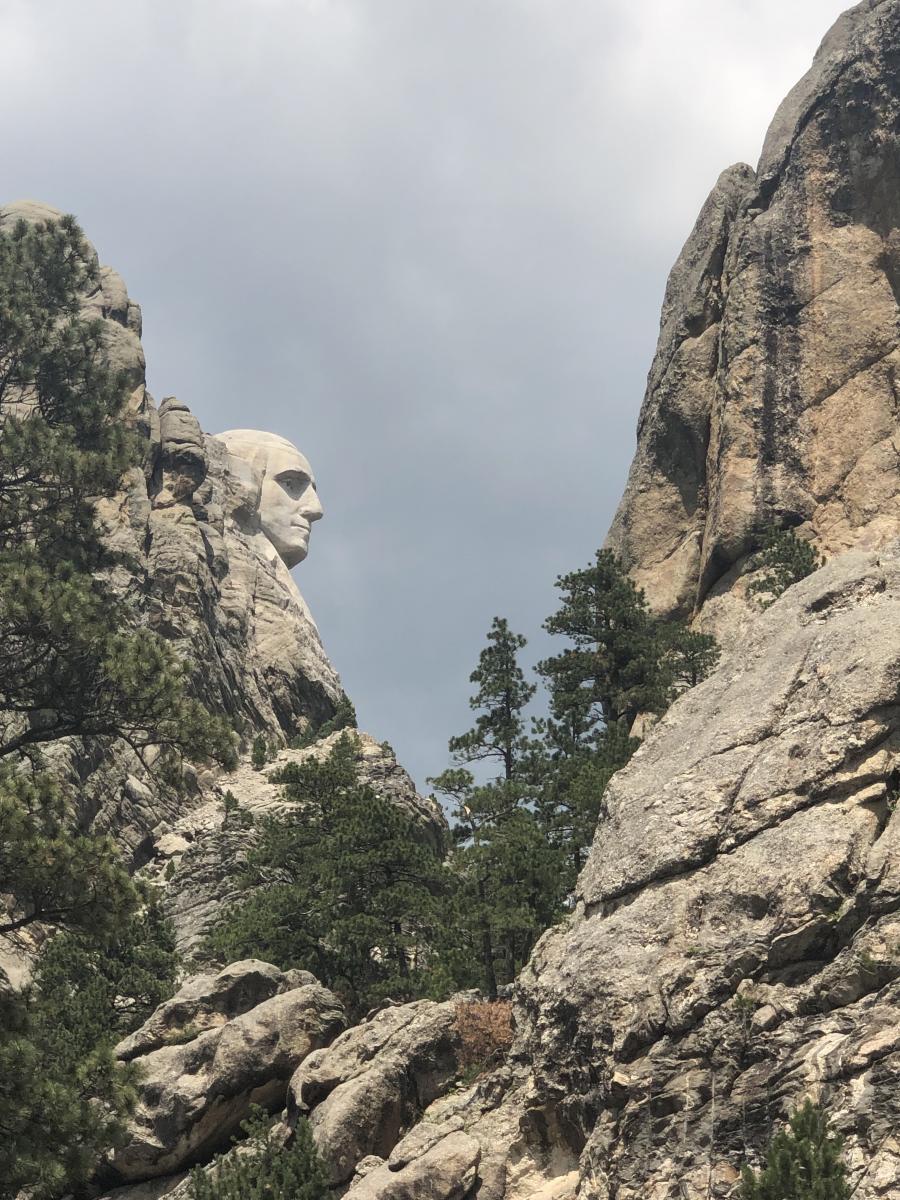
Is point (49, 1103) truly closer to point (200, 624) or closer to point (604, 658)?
point (604, 658)

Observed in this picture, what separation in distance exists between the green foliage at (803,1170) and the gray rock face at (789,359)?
3785cm

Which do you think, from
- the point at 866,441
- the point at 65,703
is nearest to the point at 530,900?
the point at 65,703

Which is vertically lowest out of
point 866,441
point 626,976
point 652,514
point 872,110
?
point 626,976

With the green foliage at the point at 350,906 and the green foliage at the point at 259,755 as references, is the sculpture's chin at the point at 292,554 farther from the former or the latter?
the green foliage at the point at 350,906

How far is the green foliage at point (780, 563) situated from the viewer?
43.2 metres

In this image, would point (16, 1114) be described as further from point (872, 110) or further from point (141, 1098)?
point (872, 110)

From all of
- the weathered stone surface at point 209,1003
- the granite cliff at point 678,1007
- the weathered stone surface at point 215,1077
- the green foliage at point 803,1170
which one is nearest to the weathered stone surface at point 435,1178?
the granite cliff at point 678,1007

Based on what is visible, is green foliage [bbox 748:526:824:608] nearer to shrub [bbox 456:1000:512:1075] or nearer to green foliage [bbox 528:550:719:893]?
green foliage [bbox 528:550:719:893]

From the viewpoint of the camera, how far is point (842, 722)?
2070 cm

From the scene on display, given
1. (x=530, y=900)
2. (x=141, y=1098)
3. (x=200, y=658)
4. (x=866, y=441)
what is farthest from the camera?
(x=200, y=658)

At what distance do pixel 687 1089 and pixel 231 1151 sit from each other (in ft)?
32.9

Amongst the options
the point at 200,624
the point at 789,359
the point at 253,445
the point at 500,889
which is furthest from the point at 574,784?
the point at 253,445

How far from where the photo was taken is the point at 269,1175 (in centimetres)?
2244

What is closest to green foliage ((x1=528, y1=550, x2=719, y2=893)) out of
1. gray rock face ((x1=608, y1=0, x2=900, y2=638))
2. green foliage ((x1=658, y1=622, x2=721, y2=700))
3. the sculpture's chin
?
green foliage ((x1=658, y1=622, x2=721, y2=700))
